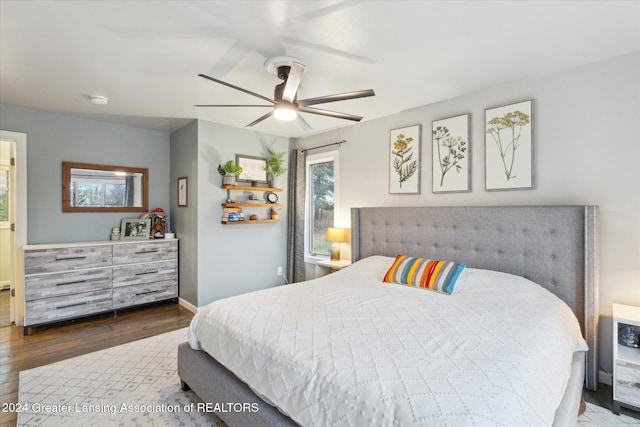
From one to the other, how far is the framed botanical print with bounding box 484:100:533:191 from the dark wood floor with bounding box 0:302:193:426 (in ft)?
12.4

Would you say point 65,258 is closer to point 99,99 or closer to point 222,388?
point 99,99

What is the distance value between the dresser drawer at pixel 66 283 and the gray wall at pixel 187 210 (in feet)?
2.93

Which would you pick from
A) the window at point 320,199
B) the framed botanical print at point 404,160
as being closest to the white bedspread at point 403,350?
the framed botanical print at point 404,160

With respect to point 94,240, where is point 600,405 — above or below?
below

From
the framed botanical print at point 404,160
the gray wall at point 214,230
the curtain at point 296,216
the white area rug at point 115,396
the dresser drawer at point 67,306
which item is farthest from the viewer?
the curtain at point 296,216

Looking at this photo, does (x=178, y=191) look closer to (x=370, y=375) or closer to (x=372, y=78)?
(x=372, y=78)

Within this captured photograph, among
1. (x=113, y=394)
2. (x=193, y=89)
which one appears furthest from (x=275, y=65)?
(x=113, y=394)

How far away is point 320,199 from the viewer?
472 cm

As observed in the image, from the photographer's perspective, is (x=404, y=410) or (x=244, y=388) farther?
(x=244, y=388)

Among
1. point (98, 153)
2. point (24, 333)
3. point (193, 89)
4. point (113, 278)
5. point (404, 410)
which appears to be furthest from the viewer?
point (98, 153)

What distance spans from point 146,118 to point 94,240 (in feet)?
5.93

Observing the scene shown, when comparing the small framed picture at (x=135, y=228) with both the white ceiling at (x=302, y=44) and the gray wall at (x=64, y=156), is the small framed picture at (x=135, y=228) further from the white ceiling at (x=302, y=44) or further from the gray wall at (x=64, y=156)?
the white ceiling at (x=302, y=44)

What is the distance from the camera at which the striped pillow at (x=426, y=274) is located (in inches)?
99.3

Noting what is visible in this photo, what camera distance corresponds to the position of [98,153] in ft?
13.4
